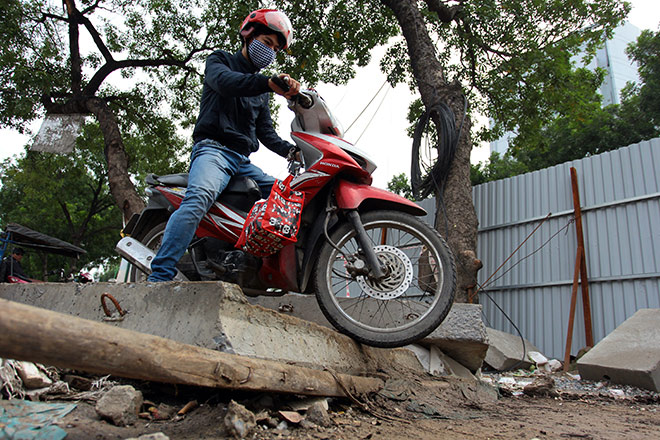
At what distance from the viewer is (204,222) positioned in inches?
112

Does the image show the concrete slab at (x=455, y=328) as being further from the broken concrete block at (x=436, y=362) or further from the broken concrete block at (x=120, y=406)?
the broken concrete block at (x=120, y=406)

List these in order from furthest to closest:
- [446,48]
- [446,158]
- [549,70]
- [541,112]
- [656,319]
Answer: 1. [446,48]
2. [541,112]
3. [549,70]
4. [446,158]
5. [656,319]

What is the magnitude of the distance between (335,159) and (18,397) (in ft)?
5.99

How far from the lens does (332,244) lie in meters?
2.49

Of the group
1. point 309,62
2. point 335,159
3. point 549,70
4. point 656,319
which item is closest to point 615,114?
point 549,70

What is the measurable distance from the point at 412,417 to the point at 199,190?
5.49 ft

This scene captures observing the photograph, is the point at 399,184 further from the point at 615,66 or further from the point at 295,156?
the point at 615,66

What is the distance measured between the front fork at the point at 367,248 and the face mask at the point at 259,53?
1.20m

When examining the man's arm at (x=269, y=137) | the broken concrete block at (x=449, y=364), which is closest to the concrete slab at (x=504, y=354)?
the broken concrete block at (x=449, y=364)

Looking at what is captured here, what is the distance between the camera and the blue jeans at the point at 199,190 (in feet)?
7.89

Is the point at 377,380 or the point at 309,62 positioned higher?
the point at 309,62

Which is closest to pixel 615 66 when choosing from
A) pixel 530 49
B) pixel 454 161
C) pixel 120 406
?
pixel 530 49

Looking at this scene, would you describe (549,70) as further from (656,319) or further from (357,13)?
(656,319)

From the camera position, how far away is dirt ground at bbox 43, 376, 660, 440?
1.59 metres
